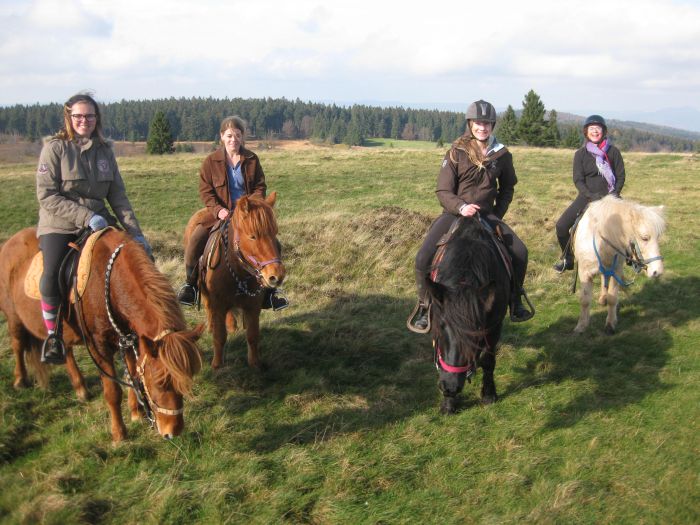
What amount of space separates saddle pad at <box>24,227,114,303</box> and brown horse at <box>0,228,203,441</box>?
45 mm

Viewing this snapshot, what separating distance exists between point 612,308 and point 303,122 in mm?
102383

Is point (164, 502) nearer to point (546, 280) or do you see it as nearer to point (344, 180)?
point (546, 280)

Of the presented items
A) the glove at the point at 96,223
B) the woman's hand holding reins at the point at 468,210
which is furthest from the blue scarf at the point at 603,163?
the glove at the point at 96,223

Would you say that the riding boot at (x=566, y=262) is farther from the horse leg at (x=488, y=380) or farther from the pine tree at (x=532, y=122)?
the pine tree at (x=532, y=122)

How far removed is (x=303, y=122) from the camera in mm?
103750

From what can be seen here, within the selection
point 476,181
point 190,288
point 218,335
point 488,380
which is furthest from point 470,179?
point 190,288

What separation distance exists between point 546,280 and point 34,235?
818 cm

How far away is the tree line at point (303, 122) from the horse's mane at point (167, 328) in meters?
56.5

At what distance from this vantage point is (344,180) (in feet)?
75.6

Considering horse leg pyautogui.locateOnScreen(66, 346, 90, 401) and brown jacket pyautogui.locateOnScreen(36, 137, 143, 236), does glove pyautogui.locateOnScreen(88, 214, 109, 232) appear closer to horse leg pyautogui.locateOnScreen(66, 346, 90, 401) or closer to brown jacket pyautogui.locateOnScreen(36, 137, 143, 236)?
brown jacket pyautogui.locateOnScreen(36, 137, 143, 236)

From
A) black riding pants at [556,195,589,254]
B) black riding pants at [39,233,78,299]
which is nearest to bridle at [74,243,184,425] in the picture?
black riding pants at [39,233,78,299]

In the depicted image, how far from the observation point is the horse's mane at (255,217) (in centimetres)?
461

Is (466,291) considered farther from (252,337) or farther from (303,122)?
(303,122)

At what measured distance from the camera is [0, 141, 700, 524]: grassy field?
138 inches
